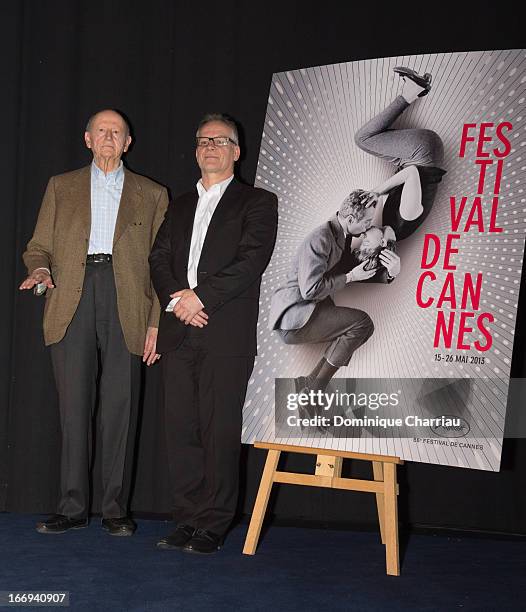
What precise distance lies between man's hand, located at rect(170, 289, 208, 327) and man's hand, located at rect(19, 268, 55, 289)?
19.7 inches

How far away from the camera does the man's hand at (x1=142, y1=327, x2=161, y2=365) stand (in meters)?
3.45

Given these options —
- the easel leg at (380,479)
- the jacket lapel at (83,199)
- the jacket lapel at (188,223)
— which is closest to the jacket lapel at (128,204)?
the jacket lapel at (83,199)

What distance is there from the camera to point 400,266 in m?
2.99

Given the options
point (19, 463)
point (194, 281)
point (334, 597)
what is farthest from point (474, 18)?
point (19, 463)

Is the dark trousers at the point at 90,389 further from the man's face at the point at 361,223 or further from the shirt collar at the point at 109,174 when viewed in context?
the man's face at the point at 361,223

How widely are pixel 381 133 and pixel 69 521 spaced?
191 cm

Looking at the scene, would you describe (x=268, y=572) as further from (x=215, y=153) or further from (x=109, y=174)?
(x=109, y=174)

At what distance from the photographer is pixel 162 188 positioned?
3.58 meters

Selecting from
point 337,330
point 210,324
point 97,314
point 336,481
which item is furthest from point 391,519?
point 97,314

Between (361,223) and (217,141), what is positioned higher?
(217,141)

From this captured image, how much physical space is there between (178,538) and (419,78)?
1868mm

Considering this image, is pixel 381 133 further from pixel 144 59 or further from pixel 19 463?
pixel 19 463

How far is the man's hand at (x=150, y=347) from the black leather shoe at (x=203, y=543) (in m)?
0.71

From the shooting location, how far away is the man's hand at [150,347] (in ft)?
11.3
